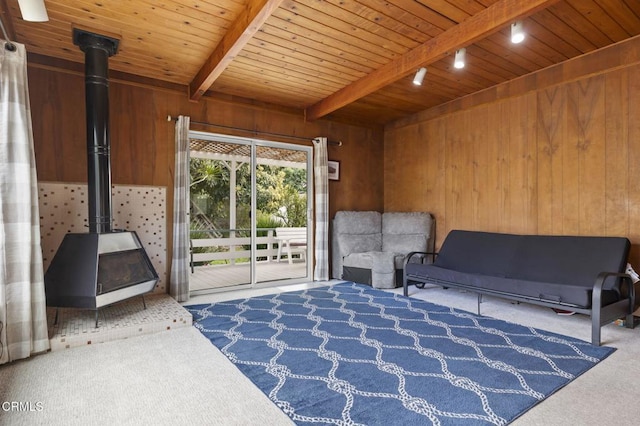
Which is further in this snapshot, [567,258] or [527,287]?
[567,258]

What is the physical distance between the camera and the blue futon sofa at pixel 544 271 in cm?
278

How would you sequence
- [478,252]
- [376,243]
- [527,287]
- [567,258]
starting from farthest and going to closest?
[376,243]
[478,252]
[567,258]
[527,287]

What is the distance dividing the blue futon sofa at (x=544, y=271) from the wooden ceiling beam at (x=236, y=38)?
3.03m

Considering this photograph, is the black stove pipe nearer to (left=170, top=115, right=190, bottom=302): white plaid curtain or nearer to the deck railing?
(left=170, top=115, right=190, bottom=302): white plaid curtain

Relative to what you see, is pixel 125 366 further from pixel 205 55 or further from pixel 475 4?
pixel 475 4

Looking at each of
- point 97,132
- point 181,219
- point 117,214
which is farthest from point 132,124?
point 181,219

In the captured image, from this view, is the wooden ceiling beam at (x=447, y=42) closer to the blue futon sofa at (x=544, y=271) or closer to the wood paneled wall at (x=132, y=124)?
the wood paneled wall at (x=132, y=124)

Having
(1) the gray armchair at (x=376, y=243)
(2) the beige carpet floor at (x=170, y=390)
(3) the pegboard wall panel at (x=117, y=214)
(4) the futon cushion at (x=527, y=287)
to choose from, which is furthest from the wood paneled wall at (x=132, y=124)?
(4) the futon cushion at (x=527, y=287)

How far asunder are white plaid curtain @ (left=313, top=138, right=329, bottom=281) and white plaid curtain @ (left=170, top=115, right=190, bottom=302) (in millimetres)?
1853

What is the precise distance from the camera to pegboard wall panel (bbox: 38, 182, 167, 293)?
335 centimetres

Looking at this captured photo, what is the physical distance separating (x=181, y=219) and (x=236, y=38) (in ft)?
7.00

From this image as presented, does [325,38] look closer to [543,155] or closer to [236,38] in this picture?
[236,38]

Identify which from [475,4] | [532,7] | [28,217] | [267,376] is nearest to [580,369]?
[267,376]

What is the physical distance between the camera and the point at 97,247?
9.25ft
